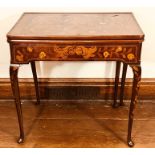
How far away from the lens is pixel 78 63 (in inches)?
65.6

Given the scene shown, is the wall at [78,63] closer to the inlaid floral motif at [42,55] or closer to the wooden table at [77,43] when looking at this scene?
the wooden table at [77,43]

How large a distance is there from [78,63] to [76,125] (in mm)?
353

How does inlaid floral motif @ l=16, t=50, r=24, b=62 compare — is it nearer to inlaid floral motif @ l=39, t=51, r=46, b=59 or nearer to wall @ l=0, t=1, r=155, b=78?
inlaid floral motif @ l=39, t=51, r=46, b=59

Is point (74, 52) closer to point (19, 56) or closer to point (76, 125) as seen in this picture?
point (19, 56)

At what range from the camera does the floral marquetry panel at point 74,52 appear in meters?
1.15

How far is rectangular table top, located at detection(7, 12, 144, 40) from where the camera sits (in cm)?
114

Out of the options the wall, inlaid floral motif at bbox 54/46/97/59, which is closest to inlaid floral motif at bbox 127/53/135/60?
inlaid floral motif at bbox 54/46/97/59

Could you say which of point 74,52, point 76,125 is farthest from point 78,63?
point 74,52

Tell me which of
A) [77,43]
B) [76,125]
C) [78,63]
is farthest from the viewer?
[78,63]

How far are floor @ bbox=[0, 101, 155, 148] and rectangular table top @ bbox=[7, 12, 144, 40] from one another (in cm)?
55

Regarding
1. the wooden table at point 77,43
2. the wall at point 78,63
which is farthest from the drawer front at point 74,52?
the wall at point 78,63

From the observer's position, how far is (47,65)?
1675 millimetres
